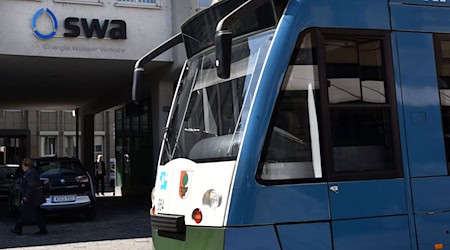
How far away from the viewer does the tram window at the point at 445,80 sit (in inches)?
187

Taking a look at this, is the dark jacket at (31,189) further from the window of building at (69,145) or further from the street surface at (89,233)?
the window of building at (69,145)

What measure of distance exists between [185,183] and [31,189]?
729 centimetres

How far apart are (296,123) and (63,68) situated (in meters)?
11.0

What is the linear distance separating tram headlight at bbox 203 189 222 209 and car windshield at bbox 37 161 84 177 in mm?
9415

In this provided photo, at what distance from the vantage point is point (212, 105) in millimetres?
4945

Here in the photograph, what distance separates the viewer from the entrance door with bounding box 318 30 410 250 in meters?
4.31

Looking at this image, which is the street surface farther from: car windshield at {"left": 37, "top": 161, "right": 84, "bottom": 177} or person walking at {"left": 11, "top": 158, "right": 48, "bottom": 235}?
car windshield at {"left": 37, "top": 161, "right": 84, "bottom": 177}

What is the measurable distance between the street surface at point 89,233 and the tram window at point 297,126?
4902 mm

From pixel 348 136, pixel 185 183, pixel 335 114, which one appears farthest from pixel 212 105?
pixel 348 136

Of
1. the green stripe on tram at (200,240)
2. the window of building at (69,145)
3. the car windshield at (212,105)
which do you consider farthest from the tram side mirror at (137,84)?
the window of building at (69,145)

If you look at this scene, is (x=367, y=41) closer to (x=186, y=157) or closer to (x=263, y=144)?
(x=263, y=144)

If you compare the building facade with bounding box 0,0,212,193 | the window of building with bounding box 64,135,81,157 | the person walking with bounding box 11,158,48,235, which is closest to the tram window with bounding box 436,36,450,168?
the person walking with bounding box 11,158,48,235

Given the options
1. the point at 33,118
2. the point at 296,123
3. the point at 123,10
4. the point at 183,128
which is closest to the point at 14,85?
the point at 123,10

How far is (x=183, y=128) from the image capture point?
17.3 ft
